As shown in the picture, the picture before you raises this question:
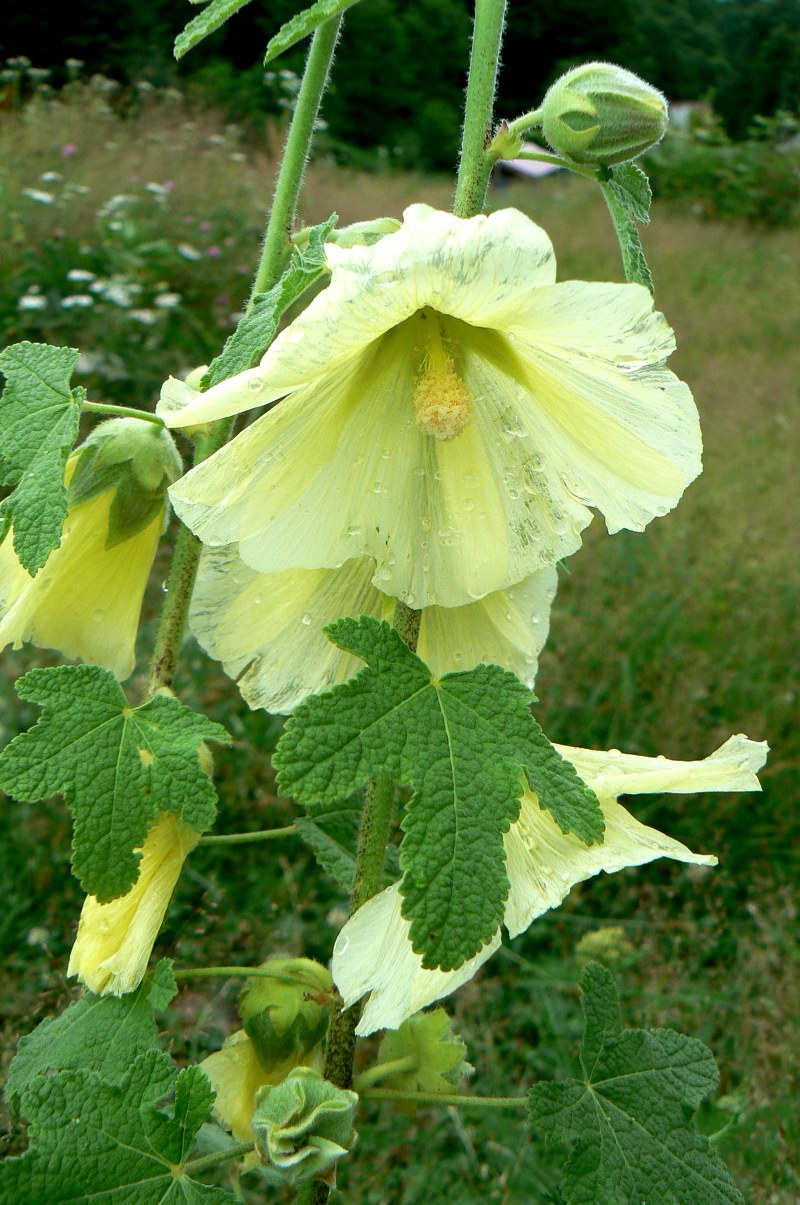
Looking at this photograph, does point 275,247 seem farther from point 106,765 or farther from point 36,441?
point 106,765

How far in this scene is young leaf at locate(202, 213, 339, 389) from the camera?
2.17 feet

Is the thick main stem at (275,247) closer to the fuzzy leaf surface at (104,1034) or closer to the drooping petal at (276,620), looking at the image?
the drooping petal at (276,620)

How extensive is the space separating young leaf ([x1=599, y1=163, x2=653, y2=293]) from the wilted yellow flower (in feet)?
1.30

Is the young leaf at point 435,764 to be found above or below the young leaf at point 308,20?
below

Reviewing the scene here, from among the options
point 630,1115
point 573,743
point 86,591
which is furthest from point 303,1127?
point 573,743

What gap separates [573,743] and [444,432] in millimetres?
1849

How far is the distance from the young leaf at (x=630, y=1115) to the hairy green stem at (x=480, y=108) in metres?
0.62

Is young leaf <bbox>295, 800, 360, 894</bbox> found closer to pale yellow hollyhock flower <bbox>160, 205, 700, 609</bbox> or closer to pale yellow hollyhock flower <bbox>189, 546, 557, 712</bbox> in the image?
pale yellow hollyhock flower <bbox>189, 546, 557, 712</bbox>

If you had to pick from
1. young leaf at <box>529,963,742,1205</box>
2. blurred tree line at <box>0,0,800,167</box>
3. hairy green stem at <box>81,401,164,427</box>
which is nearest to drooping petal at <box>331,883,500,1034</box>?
young leaf at <box>529,963,742,1205</box>

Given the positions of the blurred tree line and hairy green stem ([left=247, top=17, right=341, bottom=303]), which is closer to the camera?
hairy green stem ([left=247, top=17, right=341, bottom=303])

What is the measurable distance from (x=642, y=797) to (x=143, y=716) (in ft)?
6.20

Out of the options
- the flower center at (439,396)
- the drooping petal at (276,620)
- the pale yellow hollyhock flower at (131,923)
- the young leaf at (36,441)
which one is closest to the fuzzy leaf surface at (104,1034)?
the pale yellow hollyhock flower at (131,923)

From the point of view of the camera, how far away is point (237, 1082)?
0.94 metres

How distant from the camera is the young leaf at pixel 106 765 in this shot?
0.72 m
